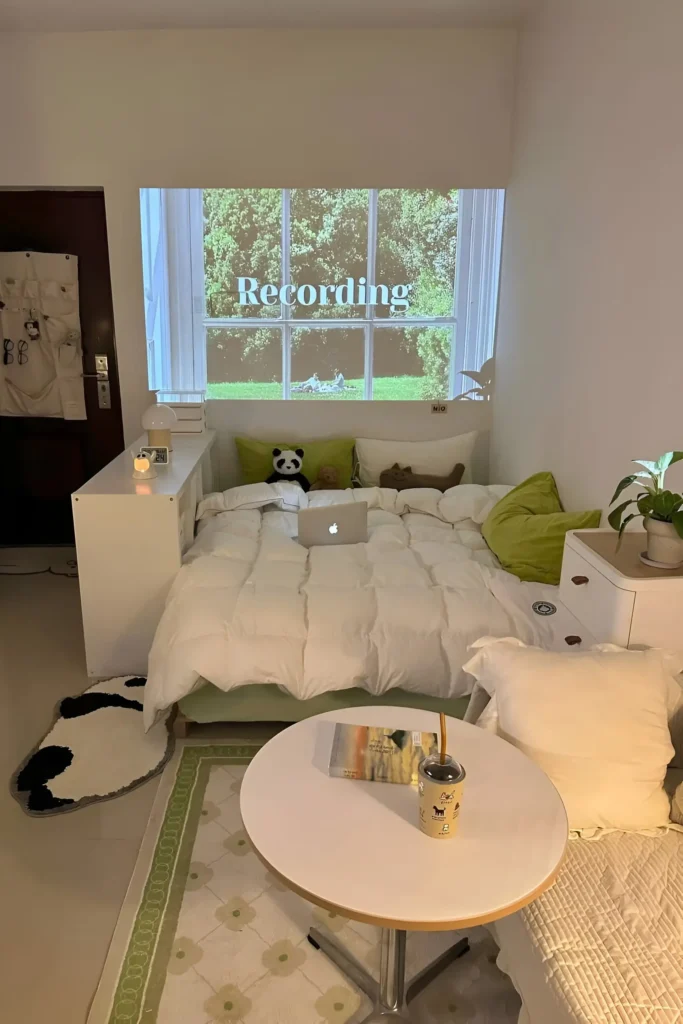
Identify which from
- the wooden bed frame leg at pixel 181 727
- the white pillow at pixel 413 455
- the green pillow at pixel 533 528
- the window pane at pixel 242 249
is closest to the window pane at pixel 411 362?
the white pillow at pixel 413 455

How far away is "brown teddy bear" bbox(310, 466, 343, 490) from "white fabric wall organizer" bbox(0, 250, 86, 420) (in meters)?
1.37

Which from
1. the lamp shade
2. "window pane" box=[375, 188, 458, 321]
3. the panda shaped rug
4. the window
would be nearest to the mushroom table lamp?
the lamp shade

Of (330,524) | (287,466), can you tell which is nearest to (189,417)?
(287,466)

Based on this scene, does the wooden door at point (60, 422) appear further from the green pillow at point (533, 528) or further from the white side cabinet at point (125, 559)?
the green pillow at point (533, 528)

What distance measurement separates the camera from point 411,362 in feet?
13.6

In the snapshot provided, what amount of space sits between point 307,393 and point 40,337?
147 centimetres

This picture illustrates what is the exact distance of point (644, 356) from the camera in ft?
7.39

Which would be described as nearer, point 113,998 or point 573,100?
point 113,998

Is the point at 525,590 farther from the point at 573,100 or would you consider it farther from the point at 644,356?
the point at 573,100

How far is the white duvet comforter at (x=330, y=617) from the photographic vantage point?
7.32ft

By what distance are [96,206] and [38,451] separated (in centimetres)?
135

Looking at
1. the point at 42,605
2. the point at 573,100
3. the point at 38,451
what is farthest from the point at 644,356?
the point at 38,451

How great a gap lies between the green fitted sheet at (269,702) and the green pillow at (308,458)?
5.36ft

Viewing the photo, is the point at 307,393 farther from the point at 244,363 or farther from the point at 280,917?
the point at 280,917
